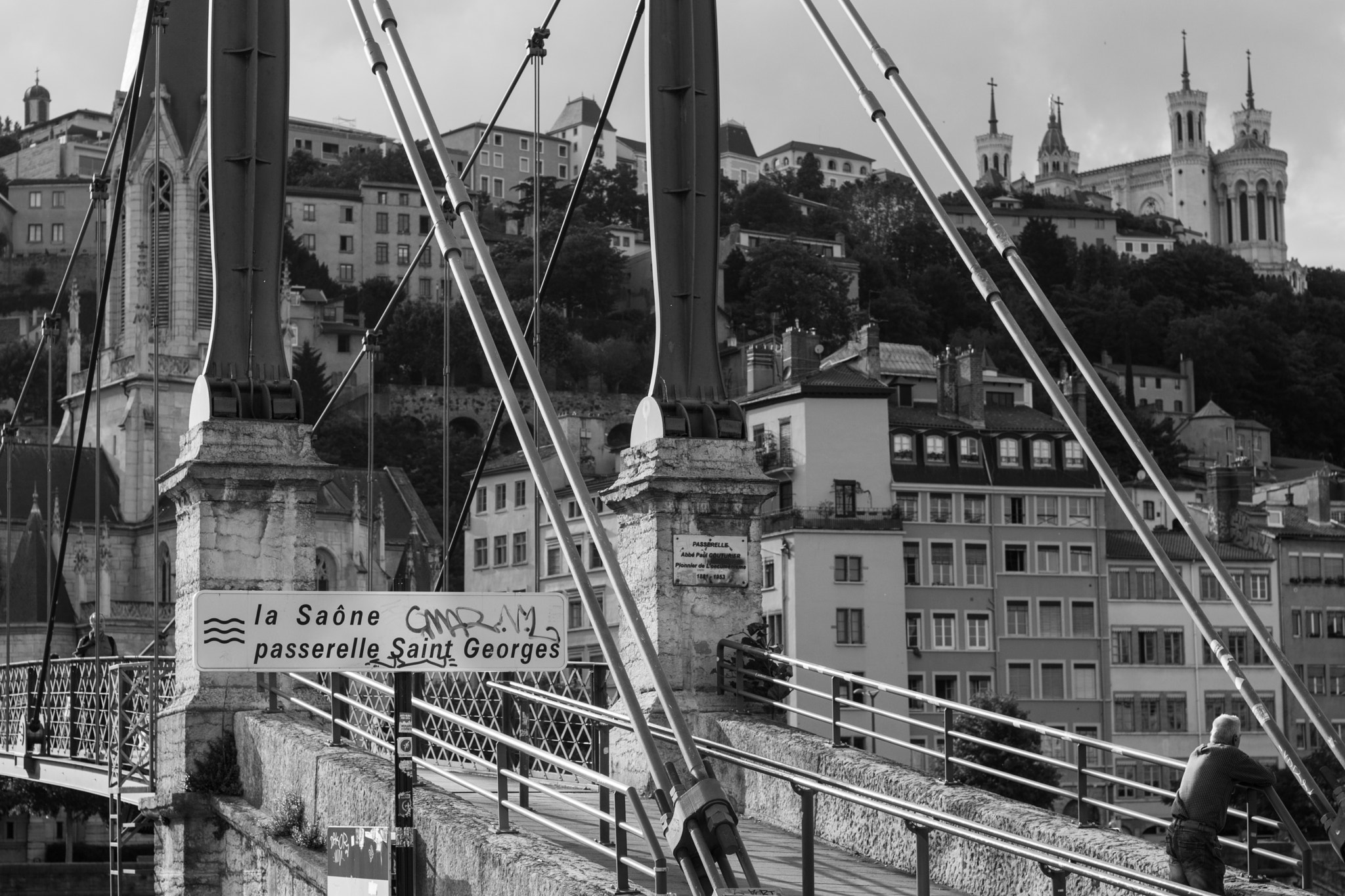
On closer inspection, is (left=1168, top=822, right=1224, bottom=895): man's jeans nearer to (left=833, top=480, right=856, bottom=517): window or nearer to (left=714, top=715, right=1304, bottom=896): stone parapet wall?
(left=714, top=715, right=1304, bottom=896): stone parapet wall

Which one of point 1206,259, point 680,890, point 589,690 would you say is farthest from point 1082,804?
point 1206,259

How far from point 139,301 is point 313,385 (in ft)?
133

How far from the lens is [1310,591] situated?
249ft

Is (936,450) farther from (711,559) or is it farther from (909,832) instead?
(909,832)

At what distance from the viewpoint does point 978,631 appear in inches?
2702

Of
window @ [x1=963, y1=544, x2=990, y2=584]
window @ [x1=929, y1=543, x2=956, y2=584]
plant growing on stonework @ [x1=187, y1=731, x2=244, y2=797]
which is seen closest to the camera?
plant growing on stonework @ [x1=187, y1=731, x2=244, y2=797]

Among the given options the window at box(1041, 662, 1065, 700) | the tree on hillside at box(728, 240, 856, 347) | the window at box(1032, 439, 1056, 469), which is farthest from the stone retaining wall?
the tree on hillside at box(728, 240, 856, 347)

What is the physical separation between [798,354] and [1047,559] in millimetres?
10859

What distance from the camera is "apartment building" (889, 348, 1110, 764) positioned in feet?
223

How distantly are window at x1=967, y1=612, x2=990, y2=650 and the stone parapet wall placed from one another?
179 feet

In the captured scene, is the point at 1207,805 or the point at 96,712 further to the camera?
the point at 96,712

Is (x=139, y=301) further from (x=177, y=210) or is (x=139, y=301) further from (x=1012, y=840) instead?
(x=1012, y=840)

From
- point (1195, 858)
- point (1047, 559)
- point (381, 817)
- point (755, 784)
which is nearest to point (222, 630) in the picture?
point (381, 817)

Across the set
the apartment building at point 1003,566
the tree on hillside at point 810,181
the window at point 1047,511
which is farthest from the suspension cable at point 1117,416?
the tree on hillside at point 810,181
